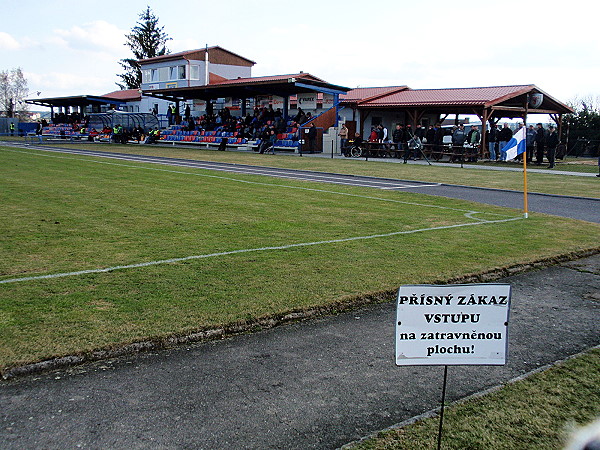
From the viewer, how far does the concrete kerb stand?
409cm

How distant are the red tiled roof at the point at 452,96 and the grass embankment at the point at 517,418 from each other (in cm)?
3244

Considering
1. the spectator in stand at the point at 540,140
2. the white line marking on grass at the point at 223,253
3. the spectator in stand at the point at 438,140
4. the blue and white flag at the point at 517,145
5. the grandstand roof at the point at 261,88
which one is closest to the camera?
the white line marking on grass at the point at 223,253

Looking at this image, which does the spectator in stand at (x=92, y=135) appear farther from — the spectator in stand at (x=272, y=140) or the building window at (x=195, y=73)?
the spectator in stand at (x=272, y=140)

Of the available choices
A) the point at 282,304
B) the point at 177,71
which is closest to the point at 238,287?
the point at 282,304

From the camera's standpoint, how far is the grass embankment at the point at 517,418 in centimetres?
321

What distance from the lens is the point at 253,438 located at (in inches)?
128

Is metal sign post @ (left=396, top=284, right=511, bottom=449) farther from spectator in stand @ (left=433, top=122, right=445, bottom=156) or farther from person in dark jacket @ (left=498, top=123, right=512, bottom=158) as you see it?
spectator in stand @ (left=433, top=122, right=445, bottom=156)

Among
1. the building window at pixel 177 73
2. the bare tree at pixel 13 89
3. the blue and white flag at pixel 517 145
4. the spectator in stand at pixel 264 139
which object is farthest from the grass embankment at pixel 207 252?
the bare tree at pixel 13 89

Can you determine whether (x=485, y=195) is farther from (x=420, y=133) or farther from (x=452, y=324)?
(x=420, y=133)

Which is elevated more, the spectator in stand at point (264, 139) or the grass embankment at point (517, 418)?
the spectator in stand at point (264, 139)

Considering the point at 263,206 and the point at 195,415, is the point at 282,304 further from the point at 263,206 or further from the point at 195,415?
the point at 263,206

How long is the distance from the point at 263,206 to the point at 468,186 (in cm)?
883

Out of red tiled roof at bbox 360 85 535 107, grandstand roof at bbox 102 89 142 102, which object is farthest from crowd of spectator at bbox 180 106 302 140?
grandstand roof at bbox 102 89 142 102

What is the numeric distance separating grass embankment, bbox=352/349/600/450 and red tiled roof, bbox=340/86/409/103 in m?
38.4
